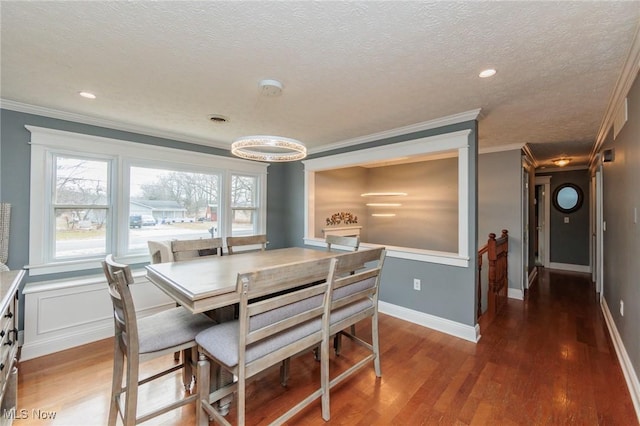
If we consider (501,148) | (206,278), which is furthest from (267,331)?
(501,148)

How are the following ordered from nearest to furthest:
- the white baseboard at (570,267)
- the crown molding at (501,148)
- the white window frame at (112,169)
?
the white window frame at (112,169) → the crown molding at (501,148) → the white baseboard at (570,267)

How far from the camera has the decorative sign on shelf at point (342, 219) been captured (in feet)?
17.2

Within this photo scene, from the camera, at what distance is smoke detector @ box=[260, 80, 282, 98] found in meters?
2.12

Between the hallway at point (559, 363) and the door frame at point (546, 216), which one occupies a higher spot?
the door frame at point (546, 216)

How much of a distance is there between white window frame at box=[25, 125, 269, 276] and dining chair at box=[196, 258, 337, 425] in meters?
2.39

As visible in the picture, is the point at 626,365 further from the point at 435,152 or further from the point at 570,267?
the point at 570,267

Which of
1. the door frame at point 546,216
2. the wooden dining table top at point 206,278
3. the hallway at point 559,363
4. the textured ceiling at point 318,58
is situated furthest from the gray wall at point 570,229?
the wooden dining table top at point 206,278

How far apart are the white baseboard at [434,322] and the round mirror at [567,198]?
5.24m

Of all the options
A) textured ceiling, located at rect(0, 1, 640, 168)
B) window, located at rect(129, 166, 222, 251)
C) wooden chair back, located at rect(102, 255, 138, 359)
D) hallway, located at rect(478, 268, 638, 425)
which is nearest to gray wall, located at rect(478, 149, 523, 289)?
hallway, located at rect(478, 268, 638, 425)

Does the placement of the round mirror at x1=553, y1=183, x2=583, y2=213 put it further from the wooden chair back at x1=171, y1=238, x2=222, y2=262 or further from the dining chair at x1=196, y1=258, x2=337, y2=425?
the wooden chair back at x1=171, y1=238, x2=222, y2=262

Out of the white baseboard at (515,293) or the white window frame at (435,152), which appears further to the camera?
the white baseboard at (515,293)

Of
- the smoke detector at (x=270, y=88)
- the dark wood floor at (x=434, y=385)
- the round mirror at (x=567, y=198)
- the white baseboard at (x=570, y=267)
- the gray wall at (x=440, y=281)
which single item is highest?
the smoke detector at (x=270, y=88)

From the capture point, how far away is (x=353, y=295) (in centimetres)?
194

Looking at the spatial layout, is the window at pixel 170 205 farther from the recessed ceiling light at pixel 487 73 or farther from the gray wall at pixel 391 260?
the recessed ceiling light at pixel 487 73
